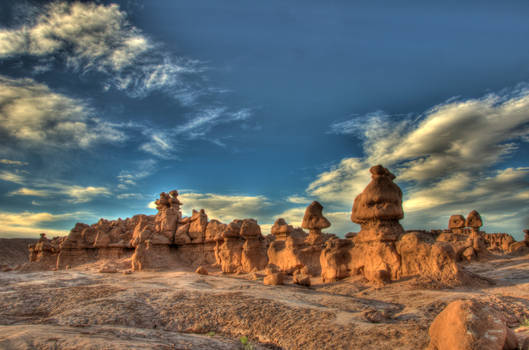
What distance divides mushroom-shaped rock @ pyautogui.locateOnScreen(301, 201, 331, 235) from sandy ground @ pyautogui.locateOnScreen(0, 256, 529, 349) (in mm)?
7475

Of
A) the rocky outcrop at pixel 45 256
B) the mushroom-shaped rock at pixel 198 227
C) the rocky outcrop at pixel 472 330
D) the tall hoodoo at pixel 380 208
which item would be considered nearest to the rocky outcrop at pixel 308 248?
the tall hoodoo at pixel 380 208

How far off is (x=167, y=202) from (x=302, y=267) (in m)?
15.9

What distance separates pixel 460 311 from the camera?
13.2 feet

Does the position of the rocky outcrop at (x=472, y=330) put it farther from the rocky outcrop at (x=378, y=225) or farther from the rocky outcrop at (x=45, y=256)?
the rocky outcrop at (x=45, y=256)

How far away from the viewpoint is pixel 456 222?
2623 centimetres

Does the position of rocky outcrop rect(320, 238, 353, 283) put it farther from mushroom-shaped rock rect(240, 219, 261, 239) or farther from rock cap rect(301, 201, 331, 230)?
mushroom-shaped rock rect(240, 219, 261, 239)

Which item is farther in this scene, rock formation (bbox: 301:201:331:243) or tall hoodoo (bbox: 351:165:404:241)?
rock formation (bbox: 301:201:331:243)

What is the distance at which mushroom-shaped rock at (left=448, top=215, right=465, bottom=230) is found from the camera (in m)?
25.9

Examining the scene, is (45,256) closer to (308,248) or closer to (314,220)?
(308,248)

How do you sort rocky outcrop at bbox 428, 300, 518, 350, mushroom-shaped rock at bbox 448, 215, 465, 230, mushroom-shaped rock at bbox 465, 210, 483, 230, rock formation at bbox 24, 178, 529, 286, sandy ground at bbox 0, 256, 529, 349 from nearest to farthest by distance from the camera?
1. rocky outcrop at bbox 428, 300, 518, 350
2. sandy ground at bbox 0, 256, 529, 349
3. rock formation at bbox 24, 178, 529, 286
4. mushroom-shaped rock at bbox 465, 210, 483, 230
5. mushroom-shaped rock at bbox 448, 215, 465, 230

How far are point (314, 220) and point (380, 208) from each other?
4.94 m

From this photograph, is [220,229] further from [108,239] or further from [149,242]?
[108,239]

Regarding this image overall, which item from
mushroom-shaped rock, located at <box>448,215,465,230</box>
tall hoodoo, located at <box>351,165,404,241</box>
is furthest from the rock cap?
mushroom-shaped rock, located at <box>448,215,465,230</box>

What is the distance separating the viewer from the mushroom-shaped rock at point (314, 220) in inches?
647
